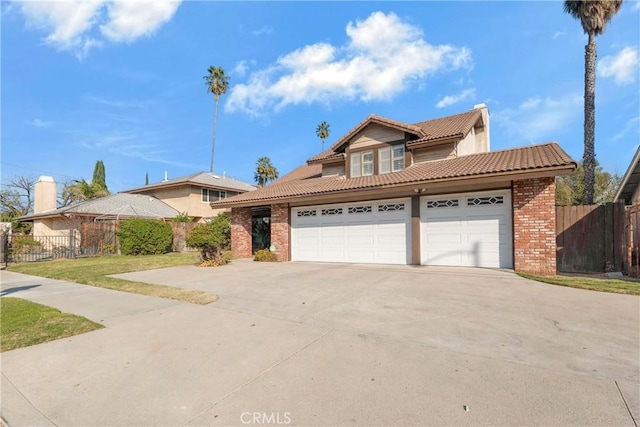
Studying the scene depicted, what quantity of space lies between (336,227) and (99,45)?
1243cm

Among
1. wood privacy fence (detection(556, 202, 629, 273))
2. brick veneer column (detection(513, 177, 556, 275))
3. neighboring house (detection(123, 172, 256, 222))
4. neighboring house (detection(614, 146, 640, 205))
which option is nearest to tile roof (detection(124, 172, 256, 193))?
neighboring house (detection(123, 172, 256, 222))

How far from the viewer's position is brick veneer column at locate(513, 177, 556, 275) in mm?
8797

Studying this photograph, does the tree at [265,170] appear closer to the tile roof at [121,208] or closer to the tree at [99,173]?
the tile roof at [121,208]

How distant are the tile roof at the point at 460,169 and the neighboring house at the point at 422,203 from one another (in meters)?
0.04

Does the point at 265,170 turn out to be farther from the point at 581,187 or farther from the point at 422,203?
the point at 581,187

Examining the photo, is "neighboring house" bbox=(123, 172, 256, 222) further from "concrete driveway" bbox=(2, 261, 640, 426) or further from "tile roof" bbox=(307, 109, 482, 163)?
"concrete driveway" bbox=(2, 261, 640, 426)

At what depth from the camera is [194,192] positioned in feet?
84.7


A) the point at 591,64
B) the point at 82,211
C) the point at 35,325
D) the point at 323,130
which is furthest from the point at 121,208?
the point at 591,64

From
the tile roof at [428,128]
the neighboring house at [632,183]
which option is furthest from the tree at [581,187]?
the tile roof at [428,128]

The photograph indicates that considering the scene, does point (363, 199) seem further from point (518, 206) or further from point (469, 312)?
point (469, 312)

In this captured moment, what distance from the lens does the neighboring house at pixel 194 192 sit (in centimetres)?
2572

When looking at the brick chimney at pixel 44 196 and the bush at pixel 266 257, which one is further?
the brick chimney at pixel 44 196

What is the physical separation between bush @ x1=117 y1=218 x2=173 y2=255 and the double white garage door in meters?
10.3

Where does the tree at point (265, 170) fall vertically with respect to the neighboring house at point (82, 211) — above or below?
above
